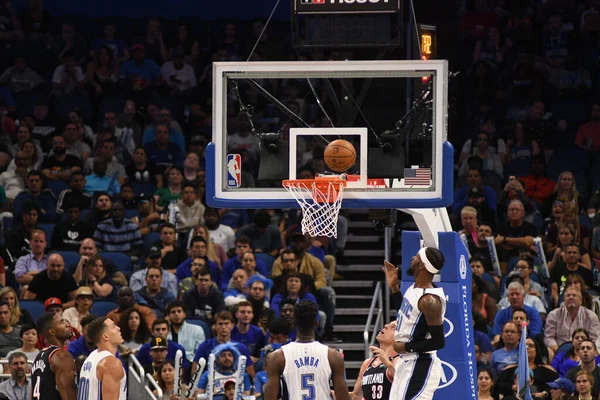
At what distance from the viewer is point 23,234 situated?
53.9 feet

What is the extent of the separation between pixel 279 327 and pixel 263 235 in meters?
2.53

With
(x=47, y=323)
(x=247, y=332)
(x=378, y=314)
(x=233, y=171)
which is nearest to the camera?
(x=233, y=171)

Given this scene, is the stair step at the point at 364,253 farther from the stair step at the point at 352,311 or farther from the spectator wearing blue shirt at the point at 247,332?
the spectator wearing blue shirt at the point at 247,332

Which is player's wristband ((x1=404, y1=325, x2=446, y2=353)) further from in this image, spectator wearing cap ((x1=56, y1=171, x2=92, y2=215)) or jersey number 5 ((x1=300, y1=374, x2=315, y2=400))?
spectator wearing cap ((x1=56, y1=171, x2=92, y2=215))

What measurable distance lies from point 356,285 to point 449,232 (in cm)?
535

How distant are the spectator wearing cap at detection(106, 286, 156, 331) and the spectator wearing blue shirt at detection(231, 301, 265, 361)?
945mm

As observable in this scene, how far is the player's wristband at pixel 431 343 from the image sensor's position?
31.8 ft

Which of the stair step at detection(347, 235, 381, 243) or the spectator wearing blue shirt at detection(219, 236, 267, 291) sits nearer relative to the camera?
the spectator wearing blue shirt at detection(219, 236, 267, 291)

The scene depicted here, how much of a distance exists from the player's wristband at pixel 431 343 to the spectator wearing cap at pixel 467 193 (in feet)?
23.5

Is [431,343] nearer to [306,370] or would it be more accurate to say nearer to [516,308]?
[306,370]

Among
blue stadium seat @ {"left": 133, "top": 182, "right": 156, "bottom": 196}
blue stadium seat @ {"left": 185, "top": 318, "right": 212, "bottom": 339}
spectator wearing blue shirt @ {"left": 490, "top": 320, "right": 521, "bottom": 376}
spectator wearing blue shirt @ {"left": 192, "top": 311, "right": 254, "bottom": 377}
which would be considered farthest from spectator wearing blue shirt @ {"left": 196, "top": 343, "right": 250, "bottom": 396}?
blue stadium seat @ {"left": 133, "top": 182, "right": 156, "bottom": 196}

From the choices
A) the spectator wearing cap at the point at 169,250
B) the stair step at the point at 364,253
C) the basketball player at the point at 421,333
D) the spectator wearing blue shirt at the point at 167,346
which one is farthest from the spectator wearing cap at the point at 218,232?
the basketball player at the point at 421,333

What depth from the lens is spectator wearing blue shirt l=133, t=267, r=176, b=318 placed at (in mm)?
15180

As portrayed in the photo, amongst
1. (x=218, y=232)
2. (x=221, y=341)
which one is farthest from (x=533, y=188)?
(x=221, y=341)
